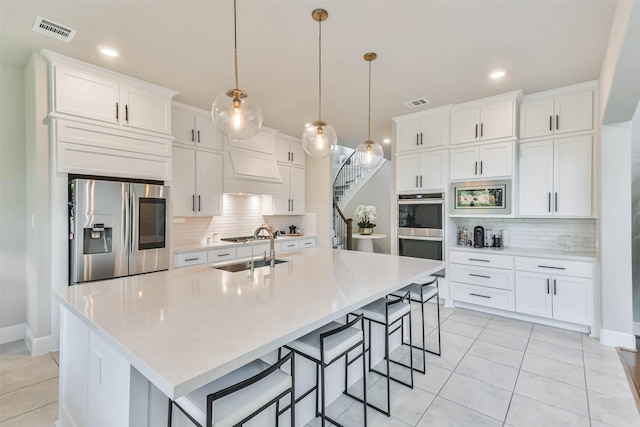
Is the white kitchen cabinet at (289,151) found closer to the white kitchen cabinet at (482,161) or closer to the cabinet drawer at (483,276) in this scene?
the white kitchen cabinet at (482,161)

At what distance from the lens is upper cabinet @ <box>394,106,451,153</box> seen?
13.6 ft

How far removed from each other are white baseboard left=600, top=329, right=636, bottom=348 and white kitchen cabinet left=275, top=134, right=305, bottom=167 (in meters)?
4.79

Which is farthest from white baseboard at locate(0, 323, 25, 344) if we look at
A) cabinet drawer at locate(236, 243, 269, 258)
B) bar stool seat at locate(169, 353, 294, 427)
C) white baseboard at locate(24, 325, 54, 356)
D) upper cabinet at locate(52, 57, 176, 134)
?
bar stool seat at locate(169, 353, 294, 427)

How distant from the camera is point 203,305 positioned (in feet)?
4.91

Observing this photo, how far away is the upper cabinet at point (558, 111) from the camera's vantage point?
10.9 ft

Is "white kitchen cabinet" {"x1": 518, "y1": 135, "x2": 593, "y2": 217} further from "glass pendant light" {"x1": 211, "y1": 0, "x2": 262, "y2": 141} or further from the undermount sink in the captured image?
"glass pendant light" {"x1": 211, "y1": 0, "x2": 262, "y2": 141}

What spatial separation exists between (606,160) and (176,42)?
13.8ft

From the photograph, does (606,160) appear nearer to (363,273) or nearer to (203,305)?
(363,273)

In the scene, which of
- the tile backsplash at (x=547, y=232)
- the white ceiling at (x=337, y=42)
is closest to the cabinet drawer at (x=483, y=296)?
the tile backsplash at (x=547, y=232)

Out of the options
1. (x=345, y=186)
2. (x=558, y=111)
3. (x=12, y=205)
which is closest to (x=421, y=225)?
(x=558, y=111)

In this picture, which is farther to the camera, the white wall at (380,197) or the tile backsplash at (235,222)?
the white wall at (380,197)

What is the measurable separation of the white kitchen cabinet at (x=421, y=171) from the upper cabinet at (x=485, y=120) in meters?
0.33

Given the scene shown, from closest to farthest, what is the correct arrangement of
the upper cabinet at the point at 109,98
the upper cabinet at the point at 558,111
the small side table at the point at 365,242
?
the upper cabinet at the point at 109,98 → the upper cabinet at the point at 558,111 → the small side table at the point at 365,242

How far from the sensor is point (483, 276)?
3.84 meters
